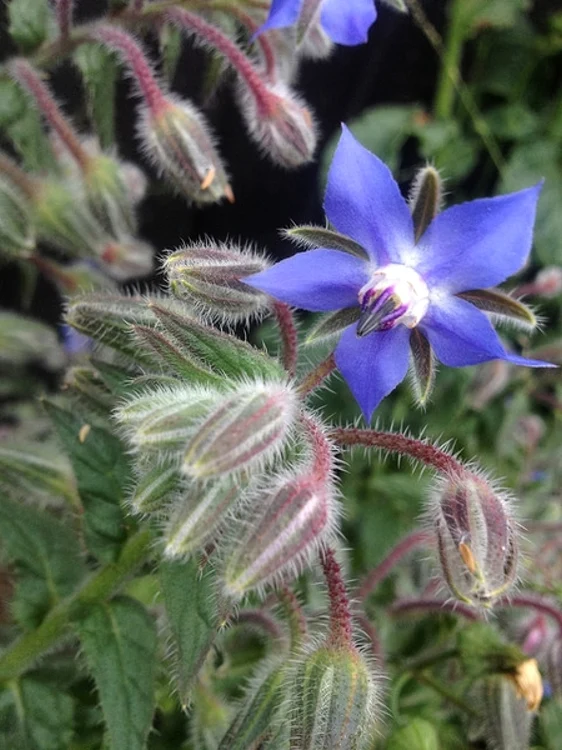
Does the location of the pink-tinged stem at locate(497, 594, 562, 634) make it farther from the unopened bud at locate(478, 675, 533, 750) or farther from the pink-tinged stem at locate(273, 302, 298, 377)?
the pink-tinged stem at locate(273, 302, 298, 377)

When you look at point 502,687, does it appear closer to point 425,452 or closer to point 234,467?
point 425,452

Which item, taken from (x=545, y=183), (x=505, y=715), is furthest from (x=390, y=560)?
(x=545, y=183)

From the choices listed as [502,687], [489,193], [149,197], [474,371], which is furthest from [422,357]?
[489,193]

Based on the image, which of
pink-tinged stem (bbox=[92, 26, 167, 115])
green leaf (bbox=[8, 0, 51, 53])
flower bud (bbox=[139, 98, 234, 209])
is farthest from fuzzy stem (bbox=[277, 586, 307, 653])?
green leaf (bbox=[8, 0, 51, 53])

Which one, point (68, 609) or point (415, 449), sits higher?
point (415, 449)

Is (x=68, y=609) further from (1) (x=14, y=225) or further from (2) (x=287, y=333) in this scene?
(1) (x=14, y=225)

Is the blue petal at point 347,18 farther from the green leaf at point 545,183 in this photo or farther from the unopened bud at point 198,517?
the green leaf at point 545,183
